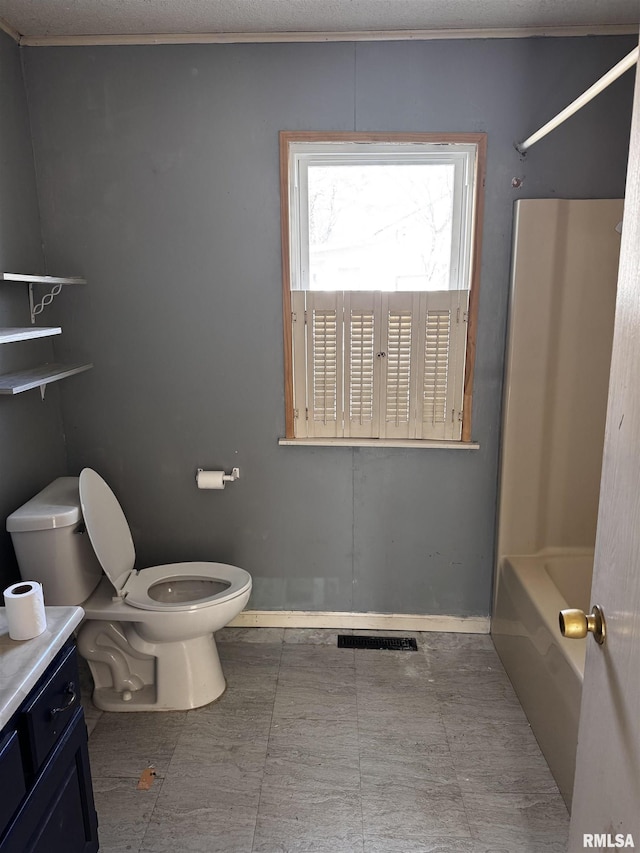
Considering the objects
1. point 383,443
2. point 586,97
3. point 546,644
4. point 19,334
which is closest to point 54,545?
point 19,334

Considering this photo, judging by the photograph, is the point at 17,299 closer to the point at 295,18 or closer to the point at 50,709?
the point at 295,18

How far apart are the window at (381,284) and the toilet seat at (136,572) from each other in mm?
738

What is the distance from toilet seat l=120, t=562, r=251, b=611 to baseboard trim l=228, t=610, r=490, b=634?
402 millimetres

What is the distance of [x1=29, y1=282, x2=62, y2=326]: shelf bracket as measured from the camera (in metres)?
2.24

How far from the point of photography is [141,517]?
2.55 metres

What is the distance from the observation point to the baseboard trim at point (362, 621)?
2.60 m

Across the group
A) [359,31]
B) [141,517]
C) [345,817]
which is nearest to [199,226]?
[359,31]

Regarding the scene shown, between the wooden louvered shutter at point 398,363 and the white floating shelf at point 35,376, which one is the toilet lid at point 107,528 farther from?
the wooden louvered shutter at point 398,363

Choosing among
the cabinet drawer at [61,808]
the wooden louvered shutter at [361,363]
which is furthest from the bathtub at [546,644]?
the cabinet drawer at [61,808]

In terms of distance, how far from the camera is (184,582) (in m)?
2.36

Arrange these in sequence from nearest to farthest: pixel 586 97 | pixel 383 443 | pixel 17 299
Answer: pixel 586 97 → pixel 17 299 → pixel 383 443

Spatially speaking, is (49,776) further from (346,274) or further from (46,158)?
(46,158)

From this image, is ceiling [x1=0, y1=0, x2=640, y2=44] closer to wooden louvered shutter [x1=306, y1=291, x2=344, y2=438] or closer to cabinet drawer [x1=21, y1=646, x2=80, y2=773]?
wooden louvered shutter [x1=306, y1=291, x2=344, y2=438]

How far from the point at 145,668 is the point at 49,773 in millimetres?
994
